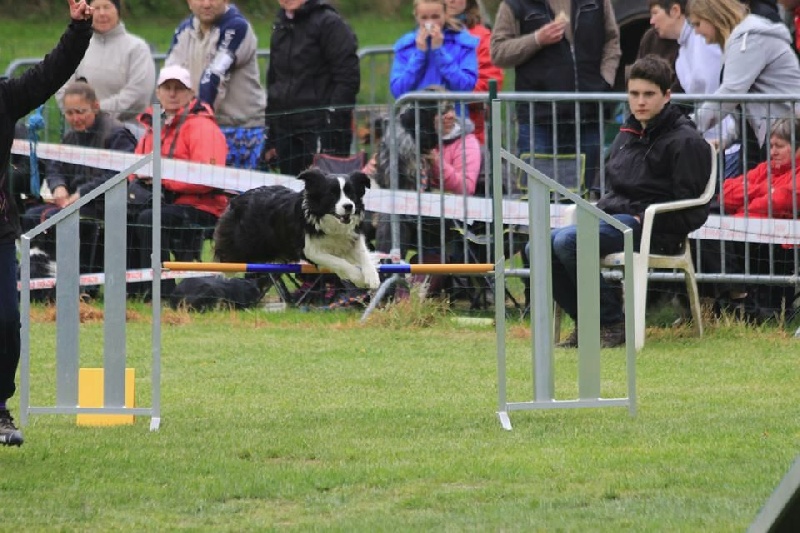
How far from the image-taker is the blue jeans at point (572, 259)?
372 inches

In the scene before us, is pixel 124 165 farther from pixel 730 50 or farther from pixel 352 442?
pixel 352 442

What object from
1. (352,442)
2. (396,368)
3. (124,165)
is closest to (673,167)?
(396,368)

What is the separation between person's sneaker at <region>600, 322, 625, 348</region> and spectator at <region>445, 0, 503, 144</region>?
79.5 inches

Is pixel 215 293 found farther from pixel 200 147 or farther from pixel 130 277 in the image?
pixel 200 147

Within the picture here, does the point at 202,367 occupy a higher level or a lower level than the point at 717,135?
lower

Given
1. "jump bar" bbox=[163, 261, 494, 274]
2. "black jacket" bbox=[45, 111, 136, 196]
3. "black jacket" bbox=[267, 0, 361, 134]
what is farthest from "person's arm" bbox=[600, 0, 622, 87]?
"jump bar" bbox=[163, 261, 494, 274]

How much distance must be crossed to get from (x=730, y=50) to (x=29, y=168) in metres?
5.34

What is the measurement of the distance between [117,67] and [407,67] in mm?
2577

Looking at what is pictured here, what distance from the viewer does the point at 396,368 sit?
9070mm

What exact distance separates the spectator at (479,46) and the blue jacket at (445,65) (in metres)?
0.20

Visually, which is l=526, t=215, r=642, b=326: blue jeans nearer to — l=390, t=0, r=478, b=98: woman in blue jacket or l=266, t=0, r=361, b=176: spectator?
l=390, t=0, r=478, b=98: woman in blue jacket

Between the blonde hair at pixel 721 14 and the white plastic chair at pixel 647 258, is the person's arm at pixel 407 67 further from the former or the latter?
the white plastic chair at pixel 647 258

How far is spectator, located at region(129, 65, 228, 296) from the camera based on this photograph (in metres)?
11.4

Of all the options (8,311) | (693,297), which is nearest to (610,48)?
(693,297)
